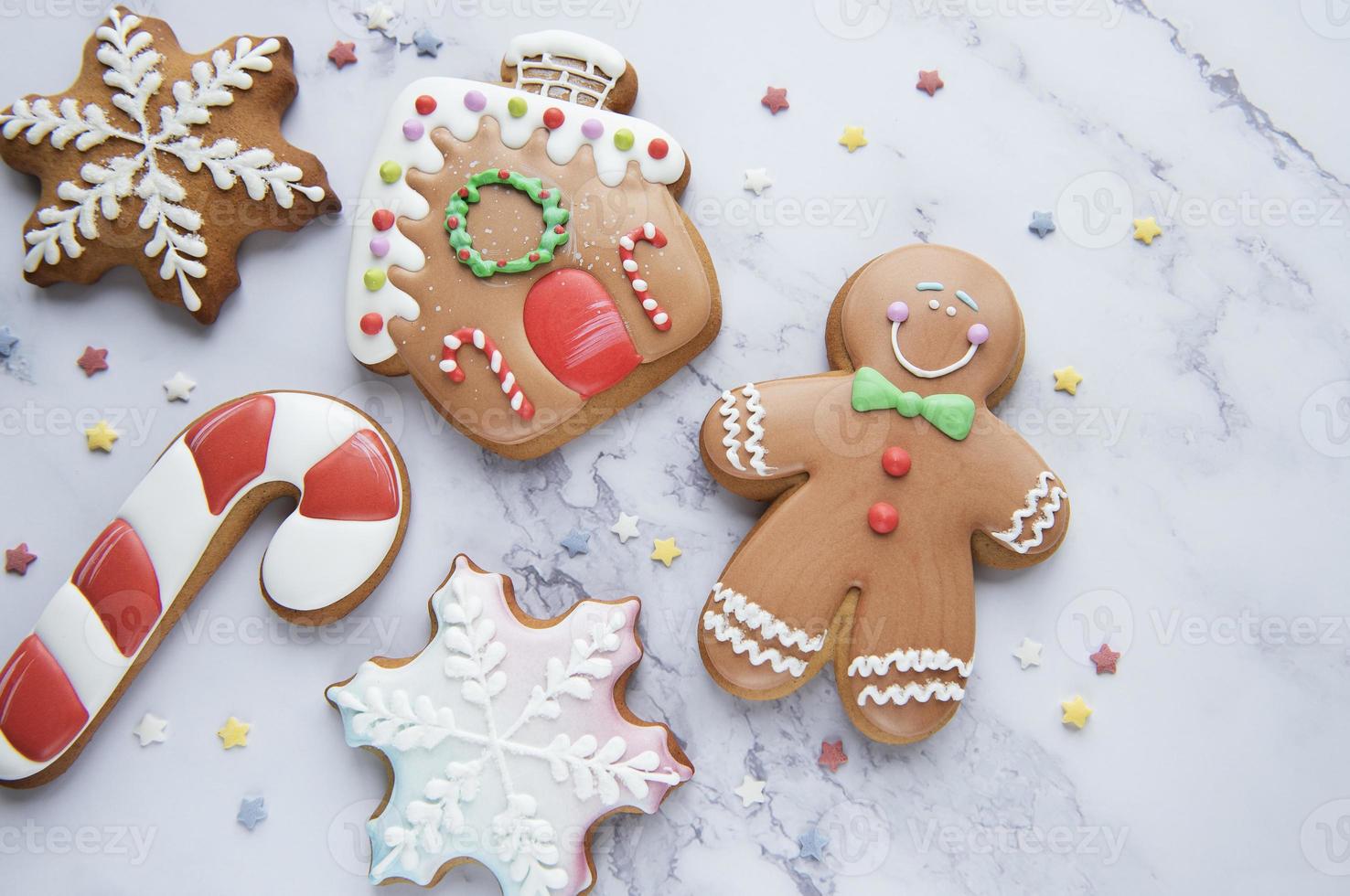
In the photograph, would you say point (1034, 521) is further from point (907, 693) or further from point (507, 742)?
point (507, 742)

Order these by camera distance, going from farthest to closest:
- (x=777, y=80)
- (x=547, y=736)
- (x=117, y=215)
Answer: (x=777, y=80)
(x=117, y=215)
(x=547, y=736)

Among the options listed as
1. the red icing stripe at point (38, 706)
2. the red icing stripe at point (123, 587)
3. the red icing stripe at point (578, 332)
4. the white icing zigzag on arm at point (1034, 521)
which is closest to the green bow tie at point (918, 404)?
the white icing zigzag on arm at point (1034, 521)

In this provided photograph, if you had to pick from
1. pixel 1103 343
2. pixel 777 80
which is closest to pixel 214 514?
pixel 777 80

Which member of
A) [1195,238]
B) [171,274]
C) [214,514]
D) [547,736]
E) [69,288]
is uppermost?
[1195,238]

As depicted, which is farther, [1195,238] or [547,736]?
[1195,238]

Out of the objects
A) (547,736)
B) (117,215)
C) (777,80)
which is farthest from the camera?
(777,80)

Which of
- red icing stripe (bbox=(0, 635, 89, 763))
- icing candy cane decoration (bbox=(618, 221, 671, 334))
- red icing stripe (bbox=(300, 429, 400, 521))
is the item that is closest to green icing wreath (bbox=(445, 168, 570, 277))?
icing candy cane decoration (bbox=(618, 221, 671, 334))

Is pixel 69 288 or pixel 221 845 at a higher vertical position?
pixel 69 288

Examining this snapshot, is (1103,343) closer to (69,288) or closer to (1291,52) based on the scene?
(1291,52)
